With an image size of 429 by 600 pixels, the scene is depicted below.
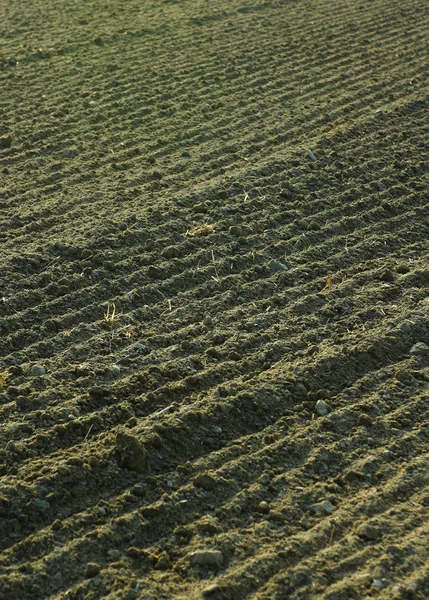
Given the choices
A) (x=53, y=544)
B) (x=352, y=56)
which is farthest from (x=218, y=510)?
(x=352, y=56)

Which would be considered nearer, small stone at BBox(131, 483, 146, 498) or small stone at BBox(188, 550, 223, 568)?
small stone at BBox(188, 550, 223, 568)

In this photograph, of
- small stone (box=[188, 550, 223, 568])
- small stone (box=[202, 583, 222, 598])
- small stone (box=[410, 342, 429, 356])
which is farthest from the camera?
small stone (box=[410, 342, 429, 356])

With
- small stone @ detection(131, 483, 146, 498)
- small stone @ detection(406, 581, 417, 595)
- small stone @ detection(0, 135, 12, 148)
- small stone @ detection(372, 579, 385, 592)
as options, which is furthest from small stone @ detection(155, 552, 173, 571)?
small stone @ detection(0, 135, 12, 148)

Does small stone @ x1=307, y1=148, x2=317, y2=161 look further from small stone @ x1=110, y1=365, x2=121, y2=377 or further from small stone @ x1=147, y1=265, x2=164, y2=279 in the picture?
small stone @ x1=110, y1=365, x2=121, y2=377

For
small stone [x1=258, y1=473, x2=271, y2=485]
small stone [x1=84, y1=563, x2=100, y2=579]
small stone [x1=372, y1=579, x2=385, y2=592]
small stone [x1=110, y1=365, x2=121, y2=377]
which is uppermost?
small stone [x1=110, y1=365, x2=121, y2=377]

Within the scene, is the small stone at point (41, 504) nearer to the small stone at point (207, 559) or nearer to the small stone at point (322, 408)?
the small stone at point (207, 559)

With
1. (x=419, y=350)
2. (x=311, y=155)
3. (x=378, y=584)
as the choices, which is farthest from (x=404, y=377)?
(x=311, y=155)
